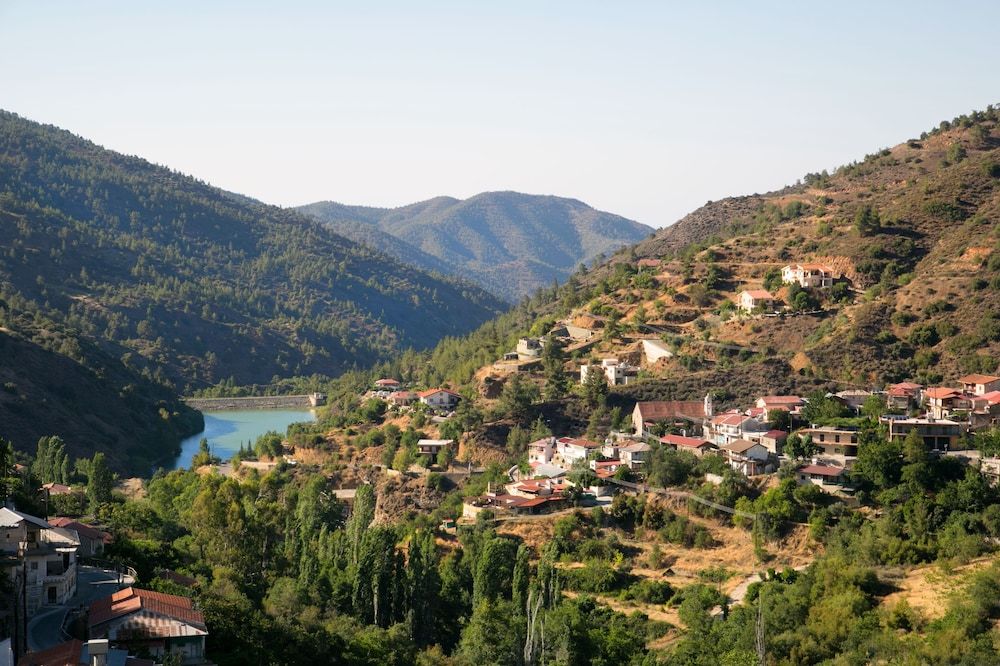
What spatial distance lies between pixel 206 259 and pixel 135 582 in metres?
140

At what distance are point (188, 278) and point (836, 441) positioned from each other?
368 feet

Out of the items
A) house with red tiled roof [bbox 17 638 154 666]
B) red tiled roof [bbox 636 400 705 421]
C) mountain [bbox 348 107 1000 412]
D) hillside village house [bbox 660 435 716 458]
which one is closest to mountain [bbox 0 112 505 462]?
mountain [bbox 348 107 1000 412]

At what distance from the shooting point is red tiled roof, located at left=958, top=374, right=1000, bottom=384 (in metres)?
44.8

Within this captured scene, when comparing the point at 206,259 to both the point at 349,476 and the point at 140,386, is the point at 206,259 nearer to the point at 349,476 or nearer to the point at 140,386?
the point at 140,386

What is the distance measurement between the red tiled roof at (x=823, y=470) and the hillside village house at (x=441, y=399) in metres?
21.5

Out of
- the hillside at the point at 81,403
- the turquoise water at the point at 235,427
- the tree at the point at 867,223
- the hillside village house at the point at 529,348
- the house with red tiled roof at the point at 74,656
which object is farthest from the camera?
the turquoise water at the point at 235,427

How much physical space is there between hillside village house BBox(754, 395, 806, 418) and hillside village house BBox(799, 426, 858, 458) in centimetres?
351

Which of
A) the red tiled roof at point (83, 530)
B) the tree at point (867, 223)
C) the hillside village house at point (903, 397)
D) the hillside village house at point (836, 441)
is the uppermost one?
the tree at point (867, 223)

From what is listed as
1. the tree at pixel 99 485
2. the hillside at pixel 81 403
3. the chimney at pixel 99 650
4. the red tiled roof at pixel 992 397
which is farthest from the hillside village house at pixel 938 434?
the hillside at pixel 81 403

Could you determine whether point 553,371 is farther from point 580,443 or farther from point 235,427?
point 235,427

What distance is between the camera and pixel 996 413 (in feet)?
138

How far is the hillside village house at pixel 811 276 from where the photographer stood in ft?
190

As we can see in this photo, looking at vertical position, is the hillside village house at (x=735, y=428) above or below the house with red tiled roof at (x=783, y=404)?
below

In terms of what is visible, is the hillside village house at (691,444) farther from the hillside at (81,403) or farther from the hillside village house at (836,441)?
the hillside at (81,403)
